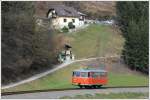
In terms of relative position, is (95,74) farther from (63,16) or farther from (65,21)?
Result: (65,21)

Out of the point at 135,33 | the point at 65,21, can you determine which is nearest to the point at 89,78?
the point at 135,33

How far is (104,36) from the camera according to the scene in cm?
10350

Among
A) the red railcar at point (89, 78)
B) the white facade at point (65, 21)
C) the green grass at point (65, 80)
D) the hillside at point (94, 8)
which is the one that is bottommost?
the green grass at point (65, 80)

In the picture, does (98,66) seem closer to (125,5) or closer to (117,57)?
(117,57)

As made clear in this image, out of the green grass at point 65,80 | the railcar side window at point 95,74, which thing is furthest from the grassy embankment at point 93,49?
the railcar side window at point 95,74

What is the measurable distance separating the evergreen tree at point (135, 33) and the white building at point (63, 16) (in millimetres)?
20928

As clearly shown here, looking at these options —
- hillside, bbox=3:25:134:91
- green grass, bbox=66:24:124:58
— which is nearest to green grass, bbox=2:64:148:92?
hillside, bbox=3:25:134:91

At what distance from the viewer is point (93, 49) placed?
298 ft

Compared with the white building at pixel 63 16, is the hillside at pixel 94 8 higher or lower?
higher

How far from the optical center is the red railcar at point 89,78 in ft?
151

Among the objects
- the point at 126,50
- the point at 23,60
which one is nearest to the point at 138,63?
the point at 126,50

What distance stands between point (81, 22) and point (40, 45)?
49.9 meters

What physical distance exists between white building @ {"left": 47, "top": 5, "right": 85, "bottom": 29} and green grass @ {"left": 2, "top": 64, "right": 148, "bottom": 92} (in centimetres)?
3504

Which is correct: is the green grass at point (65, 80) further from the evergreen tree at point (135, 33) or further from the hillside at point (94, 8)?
the hillside at point (94, 8)
